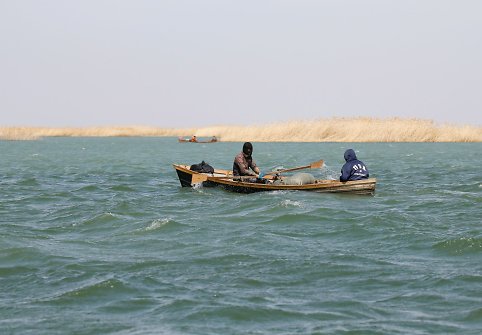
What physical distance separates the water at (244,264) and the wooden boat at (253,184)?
0.95ft

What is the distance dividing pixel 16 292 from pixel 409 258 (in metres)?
4.84

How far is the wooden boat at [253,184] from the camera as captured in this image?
56.5ft

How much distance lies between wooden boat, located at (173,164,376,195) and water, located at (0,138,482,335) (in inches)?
11.4

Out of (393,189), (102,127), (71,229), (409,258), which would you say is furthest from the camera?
(102,127)

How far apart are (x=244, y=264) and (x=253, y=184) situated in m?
8.39

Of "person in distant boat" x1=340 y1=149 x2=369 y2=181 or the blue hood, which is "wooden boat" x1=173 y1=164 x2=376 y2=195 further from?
the blue hood

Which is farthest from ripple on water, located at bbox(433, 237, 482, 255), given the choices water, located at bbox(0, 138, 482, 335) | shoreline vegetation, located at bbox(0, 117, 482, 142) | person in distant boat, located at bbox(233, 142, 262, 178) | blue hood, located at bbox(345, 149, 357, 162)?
shoreline vegetation, located at bbox(0, 117, 482, 142)

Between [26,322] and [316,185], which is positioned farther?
[316,185]

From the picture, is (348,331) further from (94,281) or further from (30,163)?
(30,163)

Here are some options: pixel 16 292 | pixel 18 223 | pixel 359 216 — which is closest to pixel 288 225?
pixel 359 216

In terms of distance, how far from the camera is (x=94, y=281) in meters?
8.98

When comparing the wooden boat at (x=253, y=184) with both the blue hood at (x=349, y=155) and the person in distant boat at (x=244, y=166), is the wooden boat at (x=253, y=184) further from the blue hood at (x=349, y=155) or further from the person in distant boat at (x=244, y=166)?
the blue hood at (x=349, y=155)

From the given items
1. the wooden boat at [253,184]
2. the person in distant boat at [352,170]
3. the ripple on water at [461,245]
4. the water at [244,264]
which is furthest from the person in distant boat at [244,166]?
the ripple on water at [461,245]

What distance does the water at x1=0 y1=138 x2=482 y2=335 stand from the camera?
7.52 m
